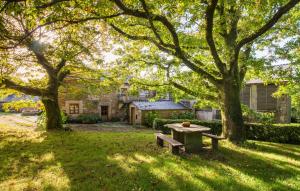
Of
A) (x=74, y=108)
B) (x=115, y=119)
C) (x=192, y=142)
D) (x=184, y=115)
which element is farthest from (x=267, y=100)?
(x=74, y=108)

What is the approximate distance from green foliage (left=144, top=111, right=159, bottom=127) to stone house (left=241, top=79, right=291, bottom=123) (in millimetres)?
10069

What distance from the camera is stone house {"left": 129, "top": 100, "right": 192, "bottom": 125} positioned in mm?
28328

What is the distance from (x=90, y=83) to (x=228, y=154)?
390 inches

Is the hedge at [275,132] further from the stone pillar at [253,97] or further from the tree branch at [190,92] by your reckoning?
the stone pillar at [253,97]

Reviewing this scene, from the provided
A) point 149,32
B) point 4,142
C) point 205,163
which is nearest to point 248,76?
point 149,32

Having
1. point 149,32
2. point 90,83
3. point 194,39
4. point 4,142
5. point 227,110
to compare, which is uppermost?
point 149,32

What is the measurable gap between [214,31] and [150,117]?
1838 cm

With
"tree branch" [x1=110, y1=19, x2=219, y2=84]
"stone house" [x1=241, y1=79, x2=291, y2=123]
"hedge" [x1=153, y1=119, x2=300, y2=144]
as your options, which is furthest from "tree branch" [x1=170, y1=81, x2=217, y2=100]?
"stone house" [x1=241, y1=79, x2=291, y2=123]

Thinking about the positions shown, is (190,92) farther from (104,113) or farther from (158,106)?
(104,113)

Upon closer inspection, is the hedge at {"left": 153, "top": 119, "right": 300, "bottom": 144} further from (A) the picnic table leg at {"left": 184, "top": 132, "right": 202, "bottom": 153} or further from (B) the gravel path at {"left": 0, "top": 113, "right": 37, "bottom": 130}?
(B) the gravel path at {"left": 0, "top": 113, "right": 37, "bottom": 130}

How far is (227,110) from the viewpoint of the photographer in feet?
35.4

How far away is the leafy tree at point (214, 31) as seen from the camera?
7723mm

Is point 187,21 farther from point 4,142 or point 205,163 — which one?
point 4,142

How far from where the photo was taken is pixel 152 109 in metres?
28.5
